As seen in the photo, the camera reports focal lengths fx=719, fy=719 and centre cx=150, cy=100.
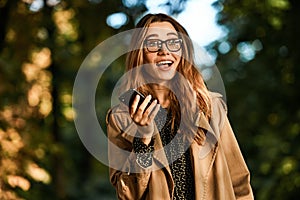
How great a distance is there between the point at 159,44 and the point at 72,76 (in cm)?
642

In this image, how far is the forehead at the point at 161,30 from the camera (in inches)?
95.3

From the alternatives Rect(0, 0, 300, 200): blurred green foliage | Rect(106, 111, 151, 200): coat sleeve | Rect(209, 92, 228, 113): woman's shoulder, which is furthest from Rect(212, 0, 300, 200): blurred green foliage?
Rect(106, 111, 151, 200): coat sleeve

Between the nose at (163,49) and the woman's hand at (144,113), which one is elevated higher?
the nose at (163,49)

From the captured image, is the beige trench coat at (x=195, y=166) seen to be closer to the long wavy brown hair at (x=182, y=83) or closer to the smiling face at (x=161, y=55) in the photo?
the long wavy brown hair at (x=182, y=83)

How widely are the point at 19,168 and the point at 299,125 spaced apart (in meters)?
2.36

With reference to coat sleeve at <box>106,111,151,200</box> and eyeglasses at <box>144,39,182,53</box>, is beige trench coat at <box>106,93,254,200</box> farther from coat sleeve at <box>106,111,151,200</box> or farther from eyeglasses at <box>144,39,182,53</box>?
eyeglasses at <box>144,39,182,53</box>

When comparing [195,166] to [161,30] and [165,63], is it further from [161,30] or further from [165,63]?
[161,30]

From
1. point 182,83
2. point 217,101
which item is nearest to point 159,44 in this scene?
point 182,83

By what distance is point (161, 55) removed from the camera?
2400mm

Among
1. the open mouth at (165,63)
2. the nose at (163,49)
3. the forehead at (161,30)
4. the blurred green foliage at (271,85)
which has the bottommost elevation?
the blurred green foliage at (271,85)

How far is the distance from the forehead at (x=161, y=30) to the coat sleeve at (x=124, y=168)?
0.31 m

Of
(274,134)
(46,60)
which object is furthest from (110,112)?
(46,60)

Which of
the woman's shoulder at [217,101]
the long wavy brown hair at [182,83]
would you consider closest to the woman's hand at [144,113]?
the long wavy brown hair at [182,83]

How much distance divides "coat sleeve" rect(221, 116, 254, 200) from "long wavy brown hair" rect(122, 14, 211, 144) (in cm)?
10
